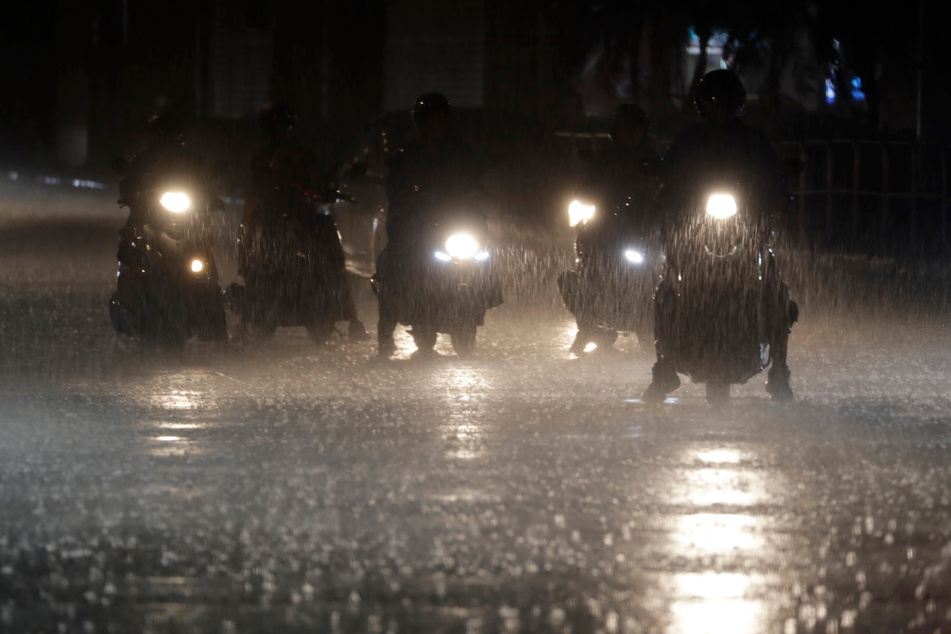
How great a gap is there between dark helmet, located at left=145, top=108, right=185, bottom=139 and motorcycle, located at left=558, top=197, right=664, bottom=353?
8.90 ft

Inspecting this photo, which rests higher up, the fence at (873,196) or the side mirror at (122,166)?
the fence at (873,196)

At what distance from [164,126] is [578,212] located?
9.70 feet

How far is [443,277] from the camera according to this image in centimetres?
1090

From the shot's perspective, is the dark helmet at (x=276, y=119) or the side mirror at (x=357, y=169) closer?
the side mirror at (x=357, y=169)

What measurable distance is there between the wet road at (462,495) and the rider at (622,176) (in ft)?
2.96

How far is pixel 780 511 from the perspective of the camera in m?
6.16

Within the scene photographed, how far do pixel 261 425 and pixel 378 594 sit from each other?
3.18 meters

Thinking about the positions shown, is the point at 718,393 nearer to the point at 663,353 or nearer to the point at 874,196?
the point at 663,353

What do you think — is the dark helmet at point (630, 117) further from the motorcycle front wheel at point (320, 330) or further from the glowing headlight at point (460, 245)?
the motorcycle front wheel at point (320, 330)

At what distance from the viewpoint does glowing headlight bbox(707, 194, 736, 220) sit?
27.4 ft

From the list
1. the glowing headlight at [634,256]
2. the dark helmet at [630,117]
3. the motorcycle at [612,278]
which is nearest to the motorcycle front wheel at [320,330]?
the motorcycle at [612,278]

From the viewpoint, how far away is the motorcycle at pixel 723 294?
8539 millimetres

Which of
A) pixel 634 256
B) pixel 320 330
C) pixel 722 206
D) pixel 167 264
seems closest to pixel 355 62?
pixel 320 330

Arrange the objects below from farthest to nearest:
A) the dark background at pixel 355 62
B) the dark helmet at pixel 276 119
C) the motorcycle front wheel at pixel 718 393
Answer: the dark background at pixel 355 62
the dark helmet at pixel 276 119
the motorcycle front wheel at pixel 718 393
